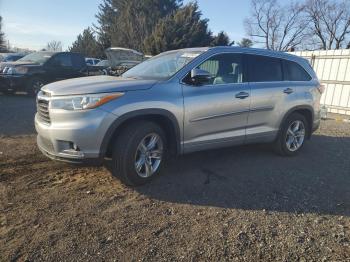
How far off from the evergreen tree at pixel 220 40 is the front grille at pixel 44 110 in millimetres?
29751

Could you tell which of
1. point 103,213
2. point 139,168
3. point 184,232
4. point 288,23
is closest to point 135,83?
point 139,168

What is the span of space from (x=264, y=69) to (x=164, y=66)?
1.74 m

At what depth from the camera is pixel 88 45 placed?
168 feet

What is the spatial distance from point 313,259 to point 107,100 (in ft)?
8.69

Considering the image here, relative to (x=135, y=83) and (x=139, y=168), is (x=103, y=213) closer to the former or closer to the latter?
(x=139, y=168)

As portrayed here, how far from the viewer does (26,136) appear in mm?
6754

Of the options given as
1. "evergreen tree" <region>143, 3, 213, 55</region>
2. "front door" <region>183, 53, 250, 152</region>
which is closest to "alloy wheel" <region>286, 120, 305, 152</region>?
"front door" <region>183, 53, 250, 152</region>

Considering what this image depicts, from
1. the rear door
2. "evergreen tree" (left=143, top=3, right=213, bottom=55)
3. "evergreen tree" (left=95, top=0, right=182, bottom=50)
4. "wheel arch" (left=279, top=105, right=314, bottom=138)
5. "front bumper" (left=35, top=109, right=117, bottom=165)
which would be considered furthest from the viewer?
"evergreen tree" (left=95, top=0, right=182, bottom=50)

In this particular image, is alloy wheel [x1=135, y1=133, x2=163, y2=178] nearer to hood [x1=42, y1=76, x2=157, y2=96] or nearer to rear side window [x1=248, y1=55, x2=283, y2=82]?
hood [x1=42, y1=76, x2=157, y2=96]

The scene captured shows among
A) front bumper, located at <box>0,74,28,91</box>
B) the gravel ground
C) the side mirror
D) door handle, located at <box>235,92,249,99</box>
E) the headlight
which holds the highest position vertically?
the side mirror

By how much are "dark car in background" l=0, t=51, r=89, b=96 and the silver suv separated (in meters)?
8.37

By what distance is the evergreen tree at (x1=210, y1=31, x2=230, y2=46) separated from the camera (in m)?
32.9

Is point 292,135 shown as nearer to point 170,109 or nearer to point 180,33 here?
point 170,109

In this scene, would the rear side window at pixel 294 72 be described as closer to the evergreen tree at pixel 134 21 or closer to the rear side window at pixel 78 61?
the rear side window at pixel 78 61
